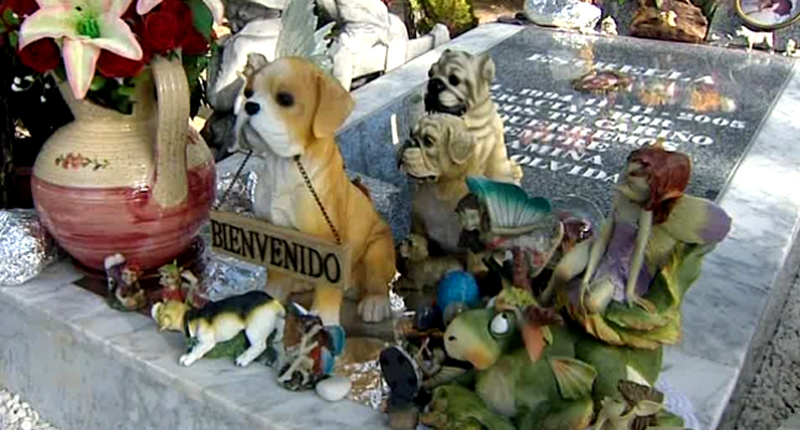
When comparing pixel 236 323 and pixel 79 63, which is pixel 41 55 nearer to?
pixel 79 63

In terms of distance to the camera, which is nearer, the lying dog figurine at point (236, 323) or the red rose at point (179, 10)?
the lying dog figurine at point (236, 323)

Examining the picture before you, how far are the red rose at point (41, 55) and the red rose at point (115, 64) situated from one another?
0.10 metres

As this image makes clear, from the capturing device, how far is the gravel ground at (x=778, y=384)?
2.33 metres

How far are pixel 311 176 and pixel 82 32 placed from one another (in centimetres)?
54

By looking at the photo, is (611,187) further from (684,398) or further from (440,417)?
(440,417)

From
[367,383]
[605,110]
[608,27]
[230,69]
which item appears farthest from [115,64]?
[608,27]

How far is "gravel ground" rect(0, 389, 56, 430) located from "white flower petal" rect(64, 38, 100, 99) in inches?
29.7

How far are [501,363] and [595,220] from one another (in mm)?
718

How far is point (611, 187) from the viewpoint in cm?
286

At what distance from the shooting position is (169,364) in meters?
1.70

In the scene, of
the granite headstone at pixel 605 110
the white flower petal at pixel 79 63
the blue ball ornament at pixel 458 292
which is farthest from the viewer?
the granite headstone at pixel 605 110

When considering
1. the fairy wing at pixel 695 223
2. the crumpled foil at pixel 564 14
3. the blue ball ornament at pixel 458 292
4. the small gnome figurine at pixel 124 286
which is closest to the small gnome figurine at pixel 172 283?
the small gnome figurine at pixel 124 286

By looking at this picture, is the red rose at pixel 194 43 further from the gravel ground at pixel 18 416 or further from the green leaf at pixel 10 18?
the gravel ground at pixel 18 416

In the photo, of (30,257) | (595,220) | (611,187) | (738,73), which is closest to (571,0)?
(738,73)
